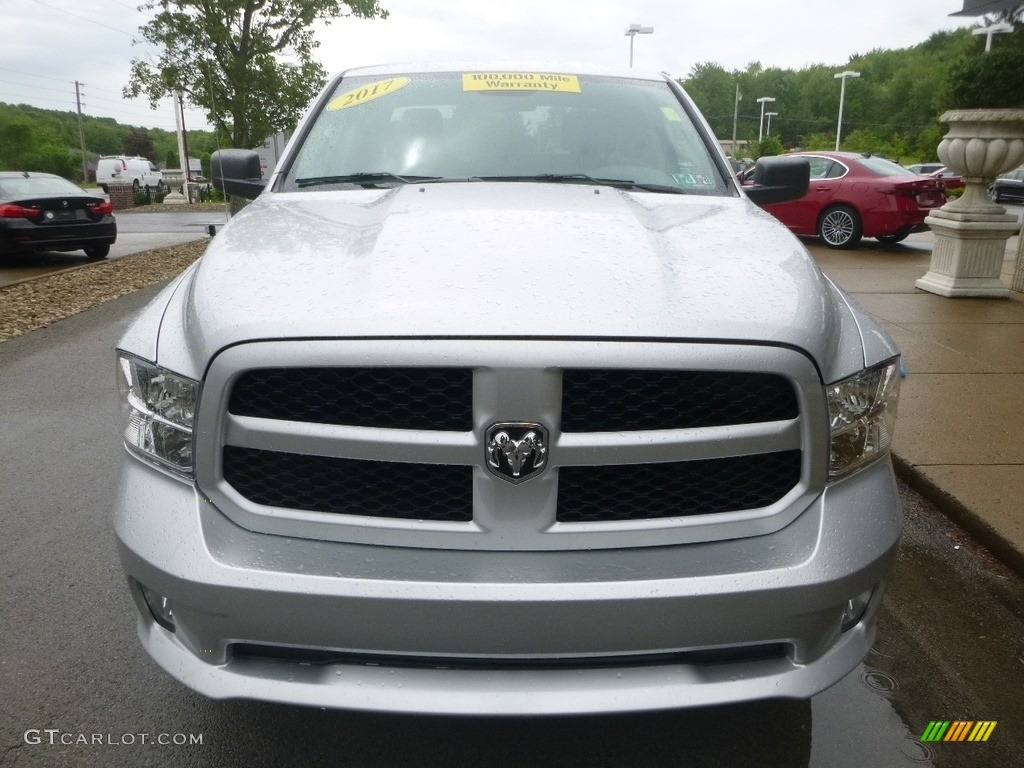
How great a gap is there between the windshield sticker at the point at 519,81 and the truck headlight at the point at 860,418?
1.96m

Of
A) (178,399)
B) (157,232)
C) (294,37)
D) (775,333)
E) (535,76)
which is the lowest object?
(157,232)

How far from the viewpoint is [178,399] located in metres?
1.94

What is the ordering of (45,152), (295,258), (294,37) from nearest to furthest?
(295,258) < (294,37) < (45,152)

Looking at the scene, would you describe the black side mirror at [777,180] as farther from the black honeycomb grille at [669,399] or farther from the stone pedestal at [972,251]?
the stone pedestal at [972,251]

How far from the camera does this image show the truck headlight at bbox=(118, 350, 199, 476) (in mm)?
1924

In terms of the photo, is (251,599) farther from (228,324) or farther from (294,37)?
(294,37)

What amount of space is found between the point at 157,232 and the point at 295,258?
20.9 metres

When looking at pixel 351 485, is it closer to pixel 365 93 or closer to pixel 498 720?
pixel 498 720

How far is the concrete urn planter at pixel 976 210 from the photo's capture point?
345 inches

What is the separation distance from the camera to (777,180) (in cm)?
359

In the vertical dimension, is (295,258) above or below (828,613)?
above

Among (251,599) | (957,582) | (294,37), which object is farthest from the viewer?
(294,37)

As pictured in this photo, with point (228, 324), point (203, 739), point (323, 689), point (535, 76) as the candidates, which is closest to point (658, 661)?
point (323, 689)

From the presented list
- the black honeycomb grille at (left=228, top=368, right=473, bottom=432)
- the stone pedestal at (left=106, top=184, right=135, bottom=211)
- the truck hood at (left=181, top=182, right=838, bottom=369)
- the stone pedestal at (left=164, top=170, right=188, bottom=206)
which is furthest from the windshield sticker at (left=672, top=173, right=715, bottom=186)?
the stone pedestal at (left=164, top=170, right=188, bottom=206)
